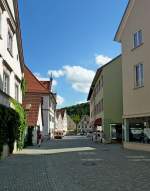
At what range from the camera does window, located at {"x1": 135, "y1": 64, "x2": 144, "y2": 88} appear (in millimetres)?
25670

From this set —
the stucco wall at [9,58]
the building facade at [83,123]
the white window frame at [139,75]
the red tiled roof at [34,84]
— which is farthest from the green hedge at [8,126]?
the building facade at [83,123]

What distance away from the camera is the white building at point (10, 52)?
67.1 ft

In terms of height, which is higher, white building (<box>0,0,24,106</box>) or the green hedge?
white building (<box>0,0,24,106</box>)

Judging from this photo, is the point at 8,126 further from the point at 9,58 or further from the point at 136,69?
the point at 136,69

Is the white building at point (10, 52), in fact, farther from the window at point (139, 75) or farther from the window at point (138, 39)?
the window at point (139, 75)

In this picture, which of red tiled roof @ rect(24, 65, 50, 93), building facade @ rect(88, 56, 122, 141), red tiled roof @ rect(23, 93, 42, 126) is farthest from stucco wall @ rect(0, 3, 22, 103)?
red tiled roof @ rect(24, 65, 50, 93)

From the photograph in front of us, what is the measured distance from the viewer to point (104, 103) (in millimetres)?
42000

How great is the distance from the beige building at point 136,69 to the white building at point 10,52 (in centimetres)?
822

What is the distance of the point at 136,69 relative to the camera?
26.8 m

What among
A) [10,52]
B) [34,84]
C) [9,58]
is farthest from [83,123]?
[9,58]

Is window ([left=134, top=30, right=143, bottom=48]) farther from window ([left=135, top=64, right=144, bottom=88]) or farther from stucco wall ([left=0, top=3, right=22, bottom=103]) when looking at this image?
stucco wall ([left=0, top=3, right=22, bottom=103])

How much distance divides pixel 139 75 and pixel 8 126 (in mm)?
10173

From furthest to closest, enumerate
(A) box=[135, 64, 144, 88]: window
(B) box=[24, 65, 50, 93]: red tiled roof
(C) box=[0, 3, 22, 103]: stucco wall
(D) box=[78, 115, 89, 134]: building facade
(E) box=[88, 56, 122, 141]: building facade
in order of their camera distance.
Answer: (D) box=[78, 115, 89, 134]: building facade
(B) box=[24, 65, 50, 93]: red tiled roof
(E) box=[88, 56, 122, 141]: building facade
(A) box=[135, 64, 144, 88]: window
(C) box=[0, 3, 22, 103]: stucco wall

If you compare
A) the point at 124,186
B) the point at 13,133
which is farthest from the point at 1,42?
the point at 124,186
